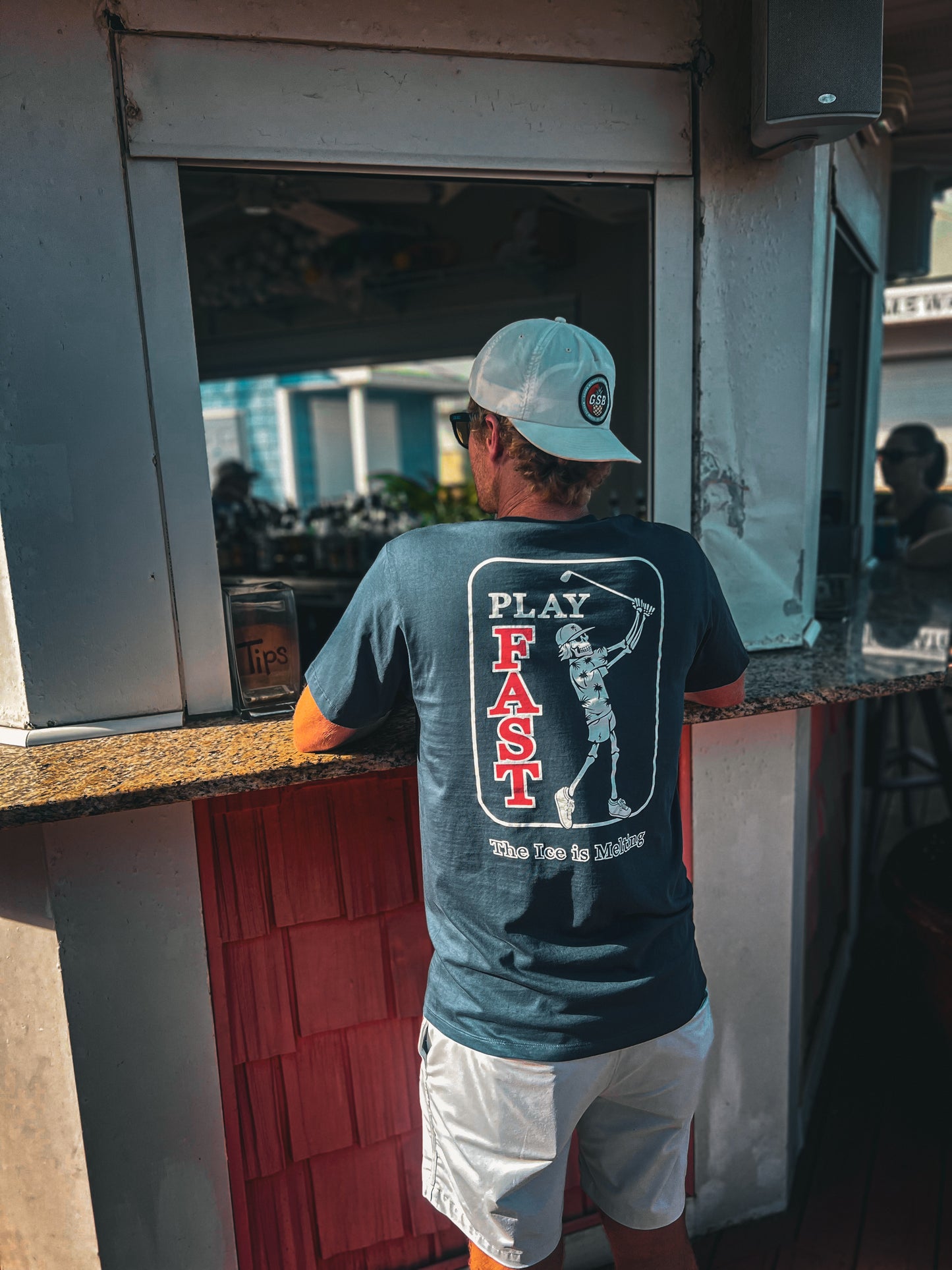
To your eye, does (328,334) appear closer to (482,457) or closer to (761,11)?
(761,11)

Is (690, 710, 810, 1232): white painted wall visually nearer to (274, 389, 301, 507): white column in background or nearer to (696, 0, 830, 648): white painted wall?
(696, 0, 830, 648): white painted wall

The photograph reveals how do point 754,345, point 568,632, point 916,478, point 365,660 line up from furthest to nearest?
point 916,478 → point 754,345 → point 365,660 → point 568,632

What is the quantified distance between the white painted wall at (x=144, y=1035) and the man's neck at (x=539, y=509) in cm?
86

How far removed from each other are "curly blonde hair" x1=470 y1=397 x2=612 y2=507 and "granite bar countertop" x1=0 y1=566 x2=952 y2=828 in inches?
21.2

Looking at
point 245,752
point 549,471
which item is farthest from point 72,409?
point 549,471

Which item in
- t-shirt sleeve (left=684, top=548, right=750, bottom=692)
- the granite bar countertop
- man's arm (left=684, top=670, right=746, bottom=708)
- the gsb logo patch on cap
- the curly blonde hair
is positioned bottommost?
the granite bar countertop

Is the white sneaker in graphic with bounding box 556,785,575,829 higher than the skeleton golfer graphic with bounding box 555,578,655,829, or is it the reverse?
the skeleton golfer graphic with bounding box 555,578,655,829

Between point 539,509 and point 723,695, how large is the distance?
0.54m

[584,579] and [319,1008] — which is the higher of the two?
[584,579]

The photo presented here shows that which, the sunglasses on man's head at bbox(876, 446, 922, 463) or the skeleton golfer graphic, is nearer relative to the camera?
the skeleton golfer graphic

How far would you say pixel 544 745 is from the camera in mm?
1254

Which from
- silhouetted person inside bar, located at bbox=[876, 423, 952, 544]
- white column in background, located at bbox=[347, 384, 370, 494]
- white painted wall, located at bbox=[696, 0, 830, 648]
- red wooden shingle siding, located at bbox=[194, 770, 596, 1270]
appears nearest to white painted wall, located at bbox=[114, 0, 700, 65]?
white painted wall, located at bbox=[696, 0, 830, 648]

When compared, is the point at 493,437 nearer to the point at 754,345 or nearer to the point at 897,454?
the point at 754,345

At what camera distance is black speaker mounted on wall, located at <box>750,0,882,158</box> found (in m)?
1.70
